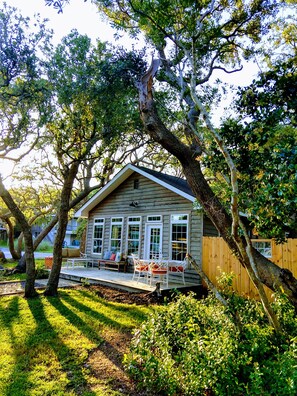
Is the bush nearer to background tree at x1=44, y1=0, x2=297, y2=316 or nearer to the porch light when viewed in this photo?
background tree at x1=44, y1=0, x2=297, y2=316

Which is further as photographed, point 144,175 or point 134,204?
point 134,204

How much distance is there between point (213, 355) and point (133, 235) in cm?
987

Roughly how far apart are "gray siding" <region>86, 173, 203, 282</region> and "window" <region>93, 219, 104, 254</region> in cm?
30

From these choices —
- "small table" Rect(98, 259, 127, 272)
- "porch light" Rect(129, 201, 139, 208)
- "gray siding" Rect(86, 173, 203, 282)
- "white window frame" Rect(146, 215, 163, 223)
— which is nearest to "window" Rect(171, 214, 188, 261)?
"gray siding" Rect(86, 173, 203, 282)

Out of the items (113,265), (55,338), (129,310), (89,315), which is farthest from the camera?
(113,265)

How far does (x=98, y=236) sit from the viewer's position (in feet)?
46.5

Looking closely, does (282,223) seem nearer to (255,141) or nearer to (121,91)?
(255,141)

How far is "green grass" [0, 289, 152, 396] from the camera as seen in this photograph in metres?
3.27

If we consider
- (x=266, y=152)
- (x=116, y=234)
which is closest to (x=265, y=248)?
(x=266, y=152)

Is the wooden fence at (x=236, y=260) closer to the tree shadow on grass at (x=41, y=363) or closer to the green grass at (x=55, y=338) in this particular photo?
the green grass at (x=55, y=338)

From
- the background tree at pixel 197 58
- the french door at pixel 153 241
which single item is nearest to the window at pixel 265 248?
the background tree at pixel 197 58

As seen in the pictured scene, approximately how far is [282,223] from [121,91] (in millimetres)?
6841

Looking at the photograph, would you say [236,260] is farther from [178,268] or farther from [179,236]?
[179,236]

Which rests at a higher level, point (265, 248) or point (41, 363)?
point (265, 248)
